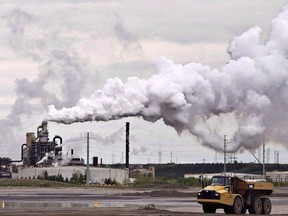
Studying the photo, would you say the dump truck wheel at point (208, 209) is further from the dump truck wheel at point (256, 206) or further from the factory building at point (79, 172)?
the factory building at point (79, 172)

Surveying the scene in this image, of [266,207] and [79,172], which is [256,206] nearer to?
[266,207]

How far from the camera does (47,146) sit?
196m

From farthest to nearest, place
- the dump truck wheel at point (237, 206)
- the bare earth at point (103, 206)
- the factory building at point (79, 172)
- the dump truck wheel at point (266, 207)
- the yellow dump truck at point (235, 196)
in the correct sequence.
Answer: the factory building at point (79, 172) → the dump truck wheel at point (266, 207) → the dump truck wheel at point (237, 206) → the yellow dump truck at point (235, 196) → the bare earth at point (103, 206)

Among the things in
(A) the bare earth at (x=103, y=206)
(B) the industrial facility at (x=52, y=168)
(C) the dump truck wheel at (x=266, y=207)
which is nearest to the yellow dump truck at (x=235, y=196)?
(C) the dump truck wheel at (x=266, y=207)

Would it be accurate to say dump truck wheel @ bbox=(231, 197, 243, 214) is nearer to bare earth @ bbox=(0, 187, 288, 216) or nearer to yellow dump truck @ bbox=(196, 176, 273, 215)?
yellow dump truck @ bbox=(196, 176, 273, 215)

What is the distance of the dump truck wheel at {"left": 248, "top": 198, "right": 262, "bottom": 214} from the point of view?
63.6 metres

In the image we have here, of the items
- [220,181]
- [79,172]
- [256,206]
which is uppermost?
[79,172]

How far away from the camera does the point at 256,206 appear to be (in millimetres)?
63781

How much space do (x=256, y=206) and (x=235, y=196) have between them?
2439 mm

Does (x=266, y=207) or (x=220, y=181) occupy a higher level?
(x=220, y=181)

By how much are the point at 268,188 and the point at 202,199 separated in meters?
6.06

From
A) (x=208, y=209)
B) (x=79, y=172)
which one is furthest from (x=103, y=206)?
(x=79, y=172)

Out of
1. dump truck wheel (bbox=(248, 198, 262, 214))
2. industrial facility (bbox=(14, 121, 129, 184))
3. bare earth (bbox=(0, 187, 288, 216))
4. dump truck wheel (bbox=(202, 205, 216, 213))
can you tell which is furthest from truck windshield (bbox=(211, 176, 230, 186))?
industrial facility (bbox=(14, 121, 129, 184))

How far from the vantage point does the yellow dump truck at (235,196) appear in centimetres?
6216
